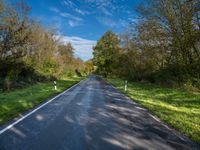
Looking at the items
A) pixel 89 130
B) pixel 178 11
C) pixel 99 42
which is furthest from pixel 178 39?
pixel 99 42

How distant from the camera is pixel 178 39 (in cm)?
2550

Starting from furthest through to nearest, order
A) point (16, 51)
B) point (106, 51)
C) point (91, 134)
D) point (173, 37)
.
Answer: point (106, 51) < point (16, 51) < point (173, 37) < point (91, 134)

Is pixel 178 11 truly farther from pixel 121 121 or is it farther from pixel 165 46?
pixel 121 121

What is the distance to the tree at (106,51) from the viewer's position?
76.0 meters

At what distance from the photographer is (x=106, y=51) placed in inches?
3012

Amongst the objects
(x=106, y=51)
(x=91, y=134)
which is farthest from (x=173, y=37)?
(x=106, y=51)

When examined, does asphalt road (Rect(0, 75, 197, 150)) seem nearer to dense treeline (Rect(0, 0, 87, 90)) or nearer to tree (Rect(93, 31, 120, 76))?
dense treeline (Rect(0, 0, 87, 90))

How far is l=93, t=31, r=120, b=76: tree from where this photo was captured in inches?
2992

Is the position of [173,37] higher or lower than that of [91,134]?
higher

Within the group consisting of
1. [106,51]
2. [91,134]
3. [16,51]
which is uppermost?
[106,51]

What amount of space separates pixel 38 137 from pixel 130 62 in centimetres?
4188

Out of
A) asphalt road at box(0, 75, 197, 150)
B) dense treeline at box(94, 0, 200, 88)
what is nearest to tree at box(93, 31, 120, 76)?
dense treeline at box(94, 0, 200, 88)

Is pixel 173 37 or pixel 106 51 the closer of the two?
pixel 173 37

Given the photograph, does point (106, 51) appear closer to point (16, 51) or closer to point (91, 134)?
point (16, 51)
